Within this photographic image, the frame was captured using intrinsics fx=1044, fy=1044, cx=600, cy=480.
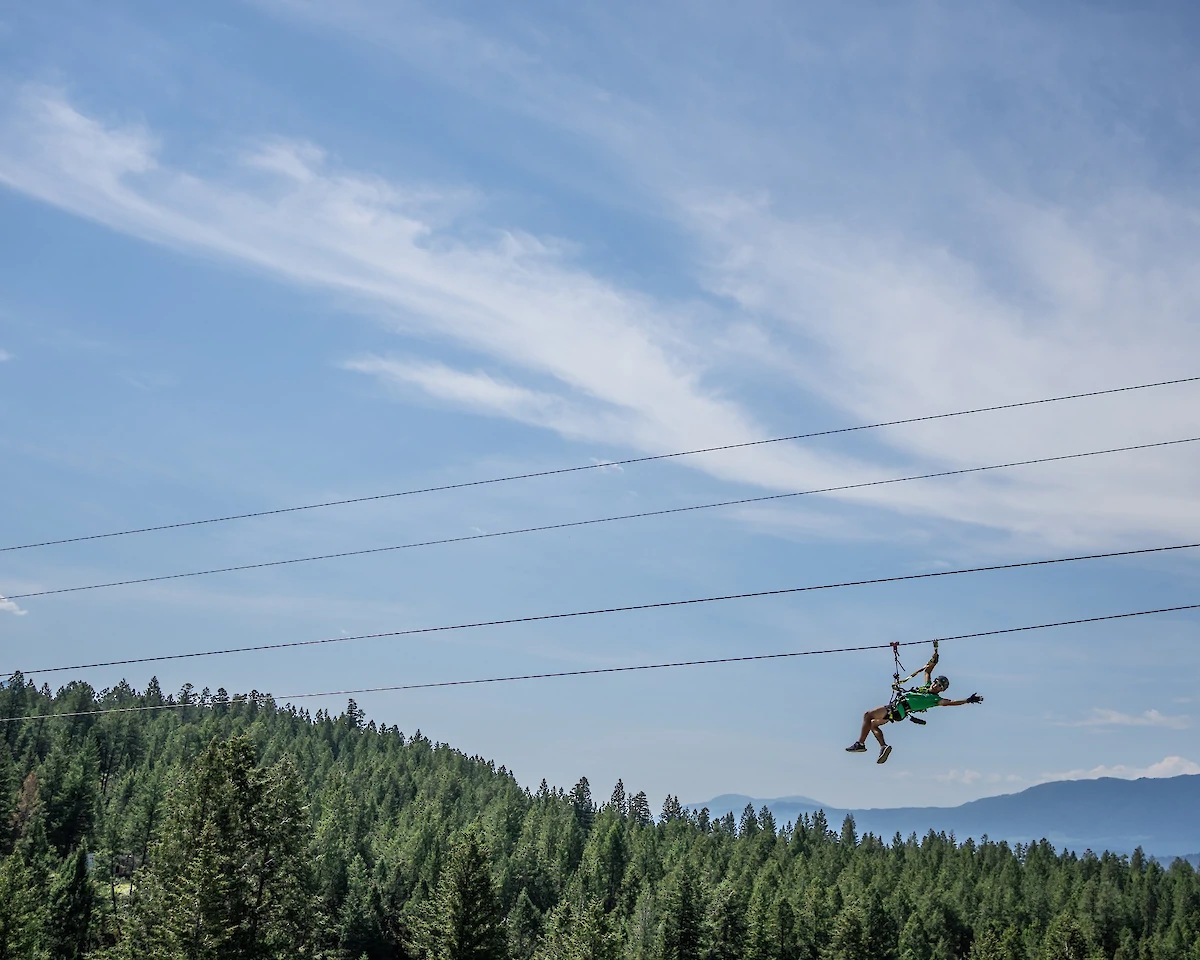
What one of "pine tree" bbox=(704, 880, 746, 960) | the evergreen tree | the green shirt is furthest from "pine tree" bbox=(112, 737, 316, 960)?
"pine tree" bbox=(704, 880, 746, 960)

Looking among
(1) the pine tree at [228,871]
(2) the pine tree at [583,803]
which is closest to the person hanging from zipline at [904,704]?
(1) the pine tree at [228,871]

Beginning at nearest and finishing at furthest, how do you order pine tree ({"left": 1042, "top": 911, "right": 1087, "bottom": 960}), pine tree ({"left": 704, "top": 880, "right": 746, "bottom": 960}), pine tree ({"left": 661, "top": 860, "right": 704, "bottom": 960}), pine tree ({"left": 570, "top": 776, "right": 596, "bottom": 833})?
pine tree ({"left": 661, "top": 860, "right": 704, "bottom": 960}), pine tree ({"left": 704, "top": 880, "right": 746, "bottom": 960}), pine tree ({"left": 1042, "top": 911, "right": 1087, "bottom": 960}), pine tree ({"left": 570, "top": 776, "right": 596, "bottom": 833})

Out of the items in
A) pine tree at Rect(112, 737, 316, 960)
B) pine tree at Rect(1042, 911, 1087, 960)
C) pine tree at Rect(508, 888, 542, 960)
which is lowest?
pine tree at Rect(508, 888, 542, 960)

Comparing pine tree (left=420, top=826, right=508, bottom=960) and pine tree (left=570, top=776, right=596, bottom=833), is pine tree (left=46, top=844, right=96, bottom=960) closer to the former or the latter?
pine tree (left=420, top=826, right=508, bottom=960)

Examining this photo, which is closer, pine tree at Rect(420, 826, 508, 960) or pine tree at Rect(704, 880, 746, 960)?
pine tree at Rect(420, 826, 508, 960)

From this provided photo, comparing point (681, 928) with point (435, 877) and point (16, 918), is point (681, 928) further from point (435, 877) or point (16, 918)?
point (16, 918)

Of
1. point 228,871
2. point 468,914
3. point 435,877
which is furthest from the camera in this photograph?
point 435,877

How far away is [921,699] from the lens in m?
21.0

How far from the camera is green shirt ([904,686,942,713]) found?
2095cm

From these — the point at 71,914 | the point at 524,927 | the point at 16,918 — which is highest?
the point at 16,918

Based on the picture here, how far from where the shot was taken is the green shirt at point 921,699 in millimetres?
20953

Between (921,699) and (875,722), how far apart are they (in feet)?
3.99

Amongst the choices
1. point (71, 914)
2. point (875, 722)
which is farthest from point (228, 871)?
point (71, 914)

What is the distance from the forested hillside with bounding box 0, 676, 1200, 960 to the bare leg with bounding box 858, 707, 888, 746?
12774mm
